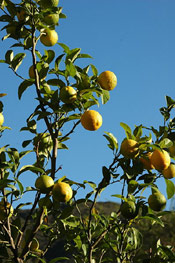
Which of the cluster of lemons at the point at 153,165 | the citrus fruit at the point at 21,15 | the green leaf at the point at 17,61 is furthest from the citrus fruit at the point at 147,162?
the citrus fruit at the point at 21,15

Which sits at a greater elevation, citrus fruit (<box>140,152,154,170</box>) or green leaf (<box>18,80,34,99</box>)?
green leaf (<box>18,80,34,99</box>)

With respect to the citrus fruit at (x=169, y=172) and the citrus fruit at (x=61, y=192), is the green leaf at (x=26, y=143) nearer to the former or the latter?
the citrus fruit at (x=61, y=192)

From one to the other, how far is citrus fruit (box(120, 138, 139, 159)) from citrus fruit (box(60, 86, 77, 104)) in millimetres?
Answer: 394

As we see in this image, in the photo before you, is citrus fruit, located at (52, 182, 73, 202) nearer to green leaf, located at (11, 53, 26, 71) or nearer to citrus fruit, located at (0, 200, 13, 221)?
citrus fruit, located at (0, 200, 13, 221)

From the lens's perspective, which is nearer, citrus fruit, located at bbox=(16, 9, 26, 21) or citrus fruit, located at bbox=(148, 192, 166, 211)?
citrus fruit, located at bbox=(148, 192, 166, 211)

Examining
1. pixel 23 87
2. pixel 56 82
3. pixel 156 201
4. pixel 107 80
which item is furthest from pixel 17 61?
pixel 156 201

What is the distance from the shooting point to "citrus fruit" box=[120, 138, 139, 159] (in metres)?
2.12

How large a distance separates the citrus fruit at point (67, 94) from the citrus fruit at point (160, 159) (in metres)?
0.56

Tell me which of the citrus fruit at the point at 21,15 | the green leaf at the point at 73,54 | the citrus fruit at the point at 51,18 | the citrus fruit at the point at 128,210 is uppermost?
the citrus fruit at the point at 21,15

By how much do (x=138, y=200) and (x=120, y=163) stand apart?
25 cm

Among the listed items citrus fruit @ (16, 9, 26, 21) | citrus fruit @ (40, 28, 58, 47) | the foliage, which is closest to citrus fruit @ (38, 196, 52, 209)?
the foliage

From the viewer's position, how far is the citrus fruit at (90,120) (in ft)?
7.00

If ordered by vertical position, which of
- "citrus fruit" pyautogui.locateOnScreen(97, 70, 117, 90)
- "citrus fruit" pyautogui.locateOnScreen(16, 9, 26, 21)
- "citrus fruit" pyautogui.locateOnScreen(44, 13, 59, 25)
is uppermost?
"citrus fruit" pyautogui.locateOnScreen(16, 9, 26, 21)

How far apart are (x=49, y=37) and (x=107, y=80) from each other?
49 centimetres
